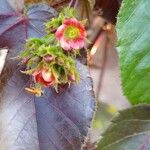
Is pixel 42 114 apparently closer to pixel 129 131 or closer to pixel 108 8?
pixel 129 131

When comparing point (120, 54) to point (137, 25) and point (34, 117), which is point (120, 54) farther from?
point (34, 117)

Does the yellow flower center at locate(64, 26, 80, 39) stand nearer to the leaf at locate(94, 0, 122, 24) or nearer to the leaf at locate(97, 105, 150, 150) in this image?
the leaf at locate(97, 105, 150, 150)

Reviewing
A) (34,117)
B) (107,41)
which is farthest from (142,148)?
(107,41)

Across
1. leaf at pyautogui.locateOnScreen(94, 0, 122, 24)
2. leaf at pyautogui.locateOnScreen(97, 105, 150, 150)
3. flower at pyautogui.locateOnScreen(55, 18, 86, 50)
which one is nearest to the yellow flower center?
flower at pyautogui.locateOnScreen(55, 18, 86, 50)

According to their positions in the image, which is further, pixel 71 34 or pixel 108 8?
pixel 108 8

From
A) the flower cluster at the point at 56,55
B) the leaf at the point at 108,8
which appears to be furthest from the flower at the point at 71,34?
the leaf at the point at 108,8

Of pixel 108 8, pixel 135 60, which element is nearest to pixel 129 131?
pixel 135 60
